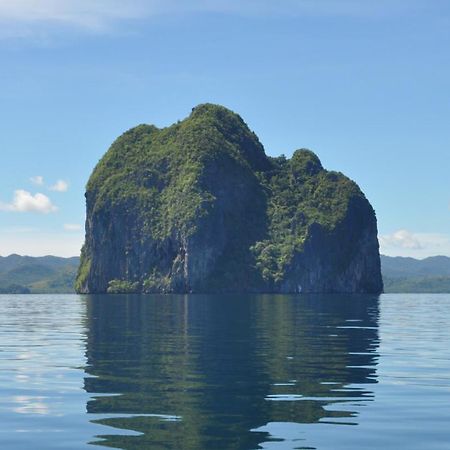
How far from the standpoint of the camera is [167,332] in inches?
2539

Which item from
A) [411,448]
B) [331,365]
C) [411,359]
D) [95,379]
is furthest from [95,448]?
[411,359]

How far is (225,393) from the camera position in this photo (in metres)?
30.5

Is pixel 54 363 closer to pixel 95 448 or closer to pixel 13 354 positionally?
pixel 13 354

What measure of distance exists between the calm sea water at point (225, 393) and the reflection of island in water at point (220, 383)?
2.2 inches

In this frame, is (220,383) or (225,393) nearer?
(225,393)

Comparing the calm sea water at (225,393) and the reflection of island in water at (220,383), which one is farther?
the reflection of island in water at (220,383)

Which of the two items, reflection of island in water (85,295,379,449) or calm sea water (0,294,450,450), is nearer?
calm sea water (0,294,450,450)

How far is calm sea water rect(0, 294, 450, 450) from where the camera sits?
22688mm

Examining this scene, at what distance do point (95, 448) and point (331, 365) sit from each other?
812 inches

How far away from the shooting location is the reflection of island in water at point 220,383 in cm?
2384

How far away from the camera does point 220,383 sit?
33.4m

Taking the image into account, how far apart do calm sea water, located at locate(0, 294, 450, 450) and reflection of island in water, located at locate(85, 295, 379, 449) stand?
2.2 inches

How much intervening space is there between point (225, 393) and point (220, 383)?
9.42 feet

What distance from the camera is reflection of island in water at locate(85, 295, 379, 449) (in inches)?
939
